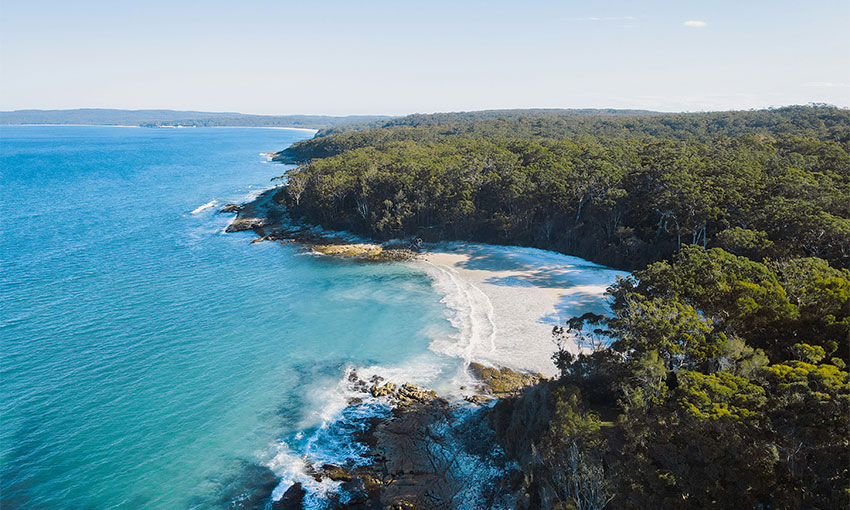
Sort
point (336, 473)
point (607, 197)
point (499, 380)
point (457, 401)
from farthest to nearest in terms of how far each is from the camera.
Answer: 1. point (607, 197)
2. point (499, 380)
3. point (457, 401)
4. point (336, 473)

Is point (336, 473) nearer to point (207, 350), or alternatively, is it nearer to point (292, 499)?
point (292, 499)

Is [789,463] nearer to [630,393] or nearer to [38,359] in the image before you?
[630,393]

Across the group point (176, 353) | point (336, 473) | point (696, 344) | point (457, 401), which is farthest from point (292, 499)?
point (696, 344)

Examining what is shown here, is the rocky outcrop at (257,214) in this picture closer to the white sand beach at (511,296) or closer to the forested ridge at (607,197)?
the forested ridge at (607,197)

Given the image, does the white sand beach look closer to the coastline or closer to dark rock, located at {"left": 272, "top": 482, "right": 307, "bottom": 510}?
the coastline

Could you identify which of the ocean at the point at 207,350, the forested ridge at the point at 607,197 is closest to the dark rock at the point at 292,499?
the ocean at the point at 207,350

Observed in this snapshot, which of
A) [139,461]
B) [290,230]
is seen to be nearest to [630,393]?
[139,461]

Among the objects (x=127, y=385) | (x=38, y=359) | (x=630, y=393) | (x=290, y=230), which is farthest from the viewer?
(x=290, y=230)
